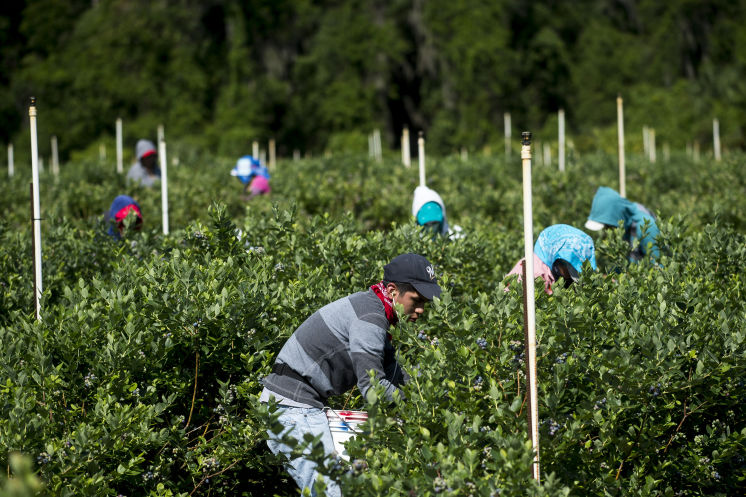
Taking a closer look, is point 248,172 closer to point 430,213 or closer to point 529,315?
point 430,213

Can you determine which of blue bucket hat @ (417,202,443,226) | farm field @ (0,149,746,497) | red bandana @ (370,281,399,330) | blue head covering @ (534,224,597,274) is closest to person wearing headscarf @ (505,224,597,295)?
blue head covering @ (534,224,597,274)

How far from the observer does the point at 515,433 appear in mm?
3736

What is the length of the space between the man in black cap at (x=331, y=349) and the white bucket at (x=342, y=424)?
7 centimetres

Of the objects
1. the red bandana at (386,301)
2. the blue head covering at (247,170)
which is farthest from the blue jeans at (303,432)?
the blue head covering at (247,170)

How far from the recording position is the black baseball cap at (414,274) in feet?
13.4

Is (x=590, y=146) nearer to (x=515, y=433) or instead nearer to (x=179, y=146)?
(x=179, y=146)

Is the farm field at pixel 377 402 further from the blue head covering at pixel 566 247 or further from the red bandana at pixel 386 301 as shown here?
the blue head covering at pixel 566 247

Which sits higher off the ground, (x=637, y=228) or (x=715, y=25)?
(x=715, y=25)

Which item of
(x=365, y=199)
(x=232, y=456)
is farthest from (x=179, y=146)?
(x=232, y=456)

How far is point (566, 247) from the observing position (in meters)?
5.46

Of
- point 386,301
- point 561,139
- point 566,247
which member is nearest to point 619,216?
point 566,247

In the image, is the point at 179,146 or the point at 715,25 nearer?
the point at 179,146

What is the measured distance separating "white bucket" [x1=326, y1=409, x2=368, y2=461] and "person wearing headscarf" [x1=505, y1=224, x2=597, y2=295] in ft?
5.11

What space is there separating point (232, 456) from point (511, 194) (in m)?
7.85
